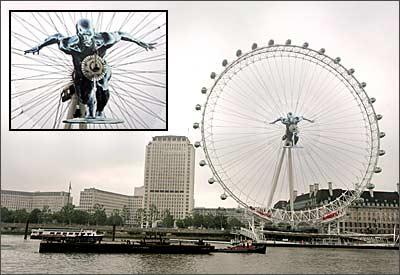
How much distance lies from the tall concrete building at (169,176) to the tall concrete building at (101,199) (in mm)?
10509

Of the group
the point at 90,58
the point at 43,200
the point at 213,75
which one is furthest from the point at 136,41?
the point at 43,200

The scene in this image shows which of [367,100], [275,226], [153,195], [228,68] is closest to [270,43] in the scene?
[228,68]

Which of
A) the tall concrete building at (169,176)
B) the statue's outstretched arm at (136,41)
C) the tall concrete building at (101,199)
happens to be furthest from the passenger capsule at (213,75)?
the tall concrete building at (101,199)

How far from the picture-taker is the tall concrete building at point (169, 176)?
40.9m

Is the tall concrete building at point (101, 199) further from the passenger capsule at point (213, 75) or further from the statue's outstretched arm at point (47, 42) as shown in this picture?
the statue's outstretched arm at point (47, 42)

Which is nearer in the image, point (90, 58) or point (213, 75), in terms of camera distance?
point (90, 58)

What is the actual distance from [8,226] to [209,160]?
21.9m

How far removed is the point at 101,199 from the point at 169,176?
1846cm

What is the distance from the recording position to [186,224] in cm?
4600

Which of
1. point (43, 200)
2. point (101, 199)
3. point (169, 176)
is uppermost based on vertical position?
point (169, 176)

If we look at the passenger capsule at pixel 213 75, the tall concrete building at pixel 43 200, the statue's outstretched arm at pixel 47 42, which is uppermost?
the passenger capsule at pixel 213 75

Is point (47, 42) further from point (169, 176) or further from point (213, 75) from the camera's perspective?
point (169, 176)

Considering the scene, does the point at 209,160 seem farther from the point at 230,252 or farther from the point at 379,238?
the point at 379,238

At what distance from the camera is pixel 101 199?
6306 centimetres
